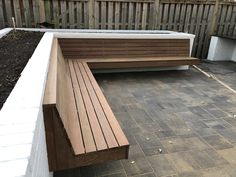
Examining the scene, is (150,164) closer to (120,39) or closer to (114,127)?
(114,127)

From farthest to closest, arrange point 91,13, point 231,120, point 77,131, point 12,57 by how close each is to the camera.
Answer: point 91,13, point 231,120, point 12,57, point 77,131

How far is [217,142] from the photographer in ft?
9.62

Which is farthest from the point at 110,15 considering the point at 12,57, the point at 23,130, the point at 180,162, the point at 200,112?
the point at 23,130

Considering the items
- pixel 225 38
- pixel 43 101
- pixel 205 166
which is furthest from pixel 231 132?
pixel 225 38

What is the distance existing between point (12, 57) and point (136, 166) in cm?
200

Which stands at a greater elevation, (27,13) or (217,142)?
(27,13)

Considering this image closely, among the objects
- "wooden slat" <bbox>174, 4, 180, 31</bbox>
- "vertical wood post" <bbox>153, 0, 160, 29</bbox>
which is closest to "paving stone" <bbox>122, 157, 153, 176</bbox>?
"vertical wood post" <bbox>153, 0, 160, 29</bbox>

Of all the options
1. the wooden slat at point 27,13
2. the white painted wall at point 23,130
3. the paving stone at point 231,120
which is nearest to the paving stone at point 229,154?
the paving stone at point 231,120

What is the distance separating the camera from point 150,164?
8.11ft

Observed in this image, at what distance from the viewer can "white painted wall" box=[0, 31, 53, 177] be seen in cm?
87

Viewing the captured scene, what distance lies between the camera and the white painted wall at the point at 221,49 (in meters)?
7.22

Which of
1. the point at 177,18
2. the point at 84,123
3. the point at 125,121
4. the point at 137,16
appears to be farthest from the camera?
the point at 177,18

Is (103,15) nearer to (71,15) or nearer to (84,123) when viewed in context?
(71,15)

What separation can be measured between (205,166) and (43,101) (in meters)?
1.90
